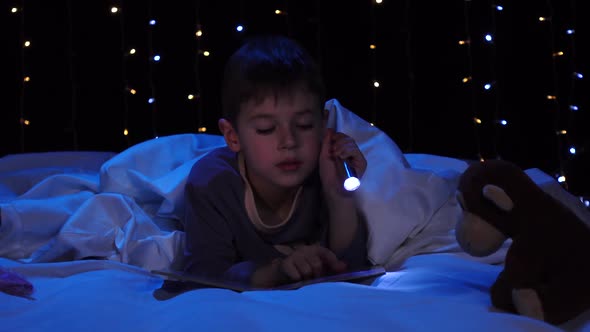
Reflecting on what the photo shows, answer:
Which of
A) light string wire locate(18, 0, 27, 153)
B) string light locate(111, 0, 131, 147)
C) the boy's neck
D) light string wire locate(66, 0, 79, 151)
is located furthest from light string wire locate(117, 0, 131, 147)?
the boy's neck

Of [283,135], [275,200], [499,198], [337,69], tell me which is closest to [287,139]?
[283,135]

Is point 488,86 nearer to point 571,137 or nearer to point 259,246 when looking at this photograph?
point 571,137

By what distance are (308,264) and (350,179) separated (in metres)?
0.18

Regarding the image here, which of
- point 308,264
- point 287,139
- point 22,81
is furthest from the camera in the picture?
point 22,81

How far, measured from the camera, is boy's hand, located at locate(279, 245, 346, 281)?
1.27 metres

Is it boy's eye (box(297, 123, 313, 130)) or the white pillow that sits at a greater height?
boy's eye (box(297, 123, 313, 130))

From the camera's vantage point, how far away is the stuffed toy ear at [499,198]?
104cm

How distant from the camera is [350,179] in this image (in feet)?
4.34

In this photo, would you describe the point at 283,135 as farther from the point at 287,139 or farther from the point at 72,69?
the point at 72,69

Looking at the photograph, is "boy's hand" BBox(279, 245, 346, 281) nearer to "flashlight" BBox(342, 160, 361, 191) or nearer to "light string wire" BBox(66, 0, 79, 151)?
"flashlight" BBox(342, 160, 361, 191)

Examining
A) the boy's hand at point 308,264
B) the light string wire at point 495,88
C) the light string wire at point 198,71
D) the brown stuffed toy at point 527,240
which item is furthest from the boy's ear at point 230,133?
the light string wire at point 495,88

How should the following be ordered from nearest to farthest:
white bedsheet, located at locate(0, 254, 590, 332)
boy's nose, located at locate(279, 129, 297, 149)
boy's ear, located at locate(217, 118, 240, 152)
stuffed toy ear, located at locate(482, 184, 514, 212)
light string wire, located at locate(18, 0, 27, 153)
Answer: white bedsheet, located at locate(0, 254, 590, 332)
stuffed toy ear, located at locate(482, 184, 514, 212)
boy's nose, located at locate(279, 129, 297, 149)
boy's ear, located at locate(217, 118, 240, 152)
light string wire, located at locate(18, 0, 27, 153)

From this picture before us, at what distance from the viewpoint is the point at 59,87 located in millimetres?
2258

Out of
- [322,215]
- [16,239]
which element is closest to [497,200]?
[322,215]
